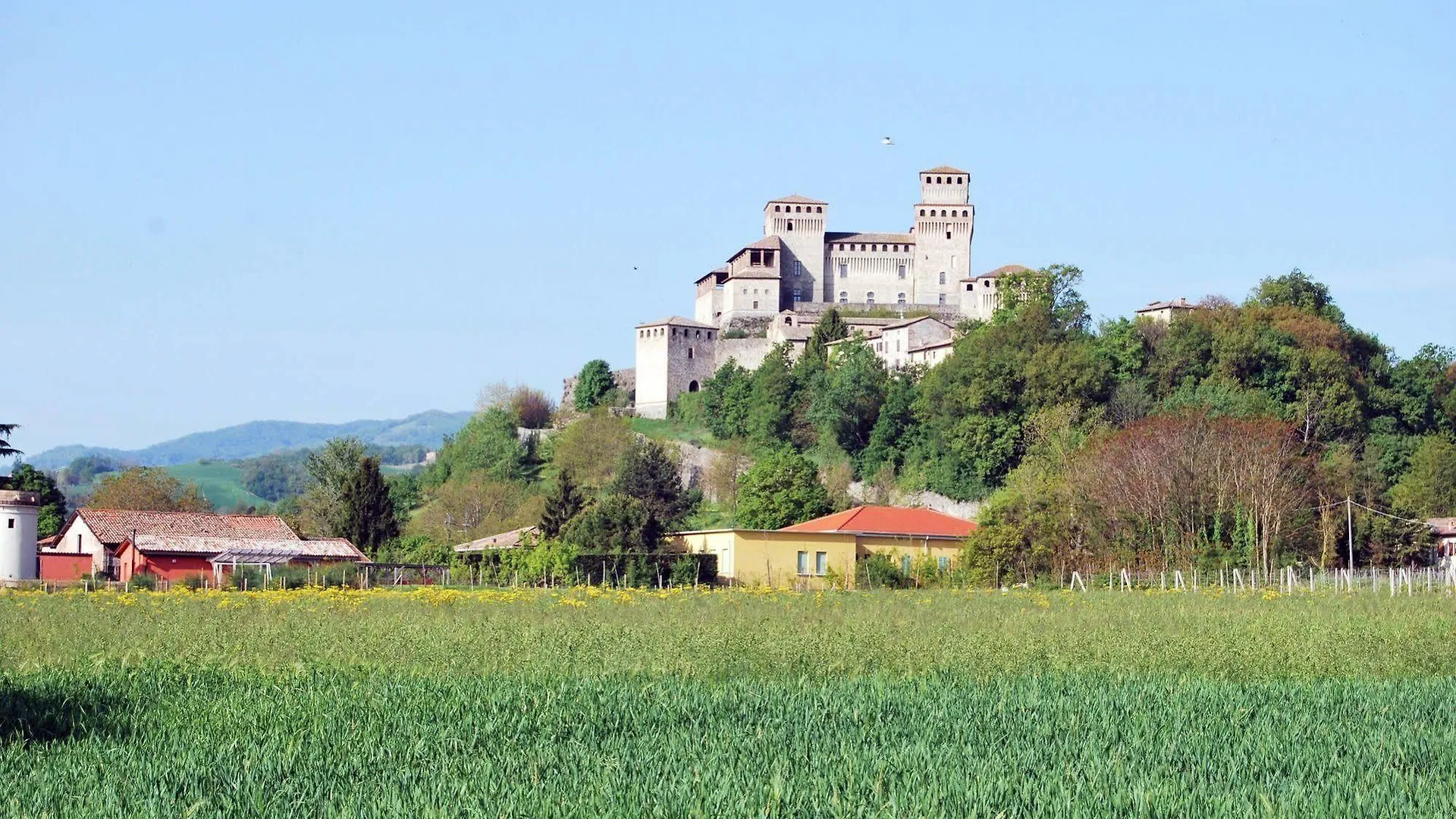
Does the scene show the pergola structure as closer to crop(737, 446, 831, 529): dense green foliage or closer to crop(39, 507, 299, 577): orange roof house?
crop(39, 507, 299, 577): orange roof house

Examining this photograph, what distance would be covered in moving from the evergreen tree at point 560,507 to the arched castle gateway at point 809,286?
37847 millimetres

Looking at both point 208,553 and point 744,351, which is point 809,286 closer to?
point 744,351

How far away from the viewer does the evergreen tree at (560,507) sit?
63.5 m

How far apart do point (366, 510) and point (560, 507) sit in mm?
7508

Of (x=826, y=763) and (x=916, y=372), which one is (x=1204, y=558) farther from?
(x=916, y=372)

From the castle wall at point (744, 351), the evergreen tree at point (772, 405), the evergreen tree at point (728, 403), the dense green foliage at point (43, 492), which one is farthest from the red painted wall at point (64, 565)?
the castle wall at point (744, 351)

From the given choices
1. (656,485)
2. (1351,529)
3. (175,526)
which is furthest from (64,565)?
(1351,529)

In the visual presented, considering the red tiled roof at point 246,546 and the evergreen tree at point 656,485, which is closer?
the red tiled roof at point 246,546

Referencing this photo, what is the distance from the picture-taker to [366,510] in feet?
213

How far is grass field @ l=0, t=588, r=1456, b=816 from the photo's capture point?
910 cm

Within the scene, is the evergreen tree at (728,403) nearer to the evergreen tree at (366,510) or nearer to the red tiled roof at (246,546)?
the evergreen tree at (366,510)

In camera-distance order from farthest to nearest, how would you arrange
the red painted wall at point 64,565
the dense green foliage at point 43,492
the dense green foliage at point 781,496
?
the dense green foliage at point 43,492 → the dense green foliage at point 781,496 → the red painted wall at point 64,565

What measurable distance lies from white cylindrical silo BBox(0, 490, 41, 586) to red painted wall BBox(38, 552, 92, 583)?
356cm

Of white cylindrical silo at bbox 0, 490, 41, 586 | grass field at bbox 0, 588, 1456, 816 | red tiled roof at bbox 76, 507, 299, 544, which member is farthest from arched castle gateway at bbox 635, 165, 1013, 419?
grass field at bbox 0, 588, 1456, 816
